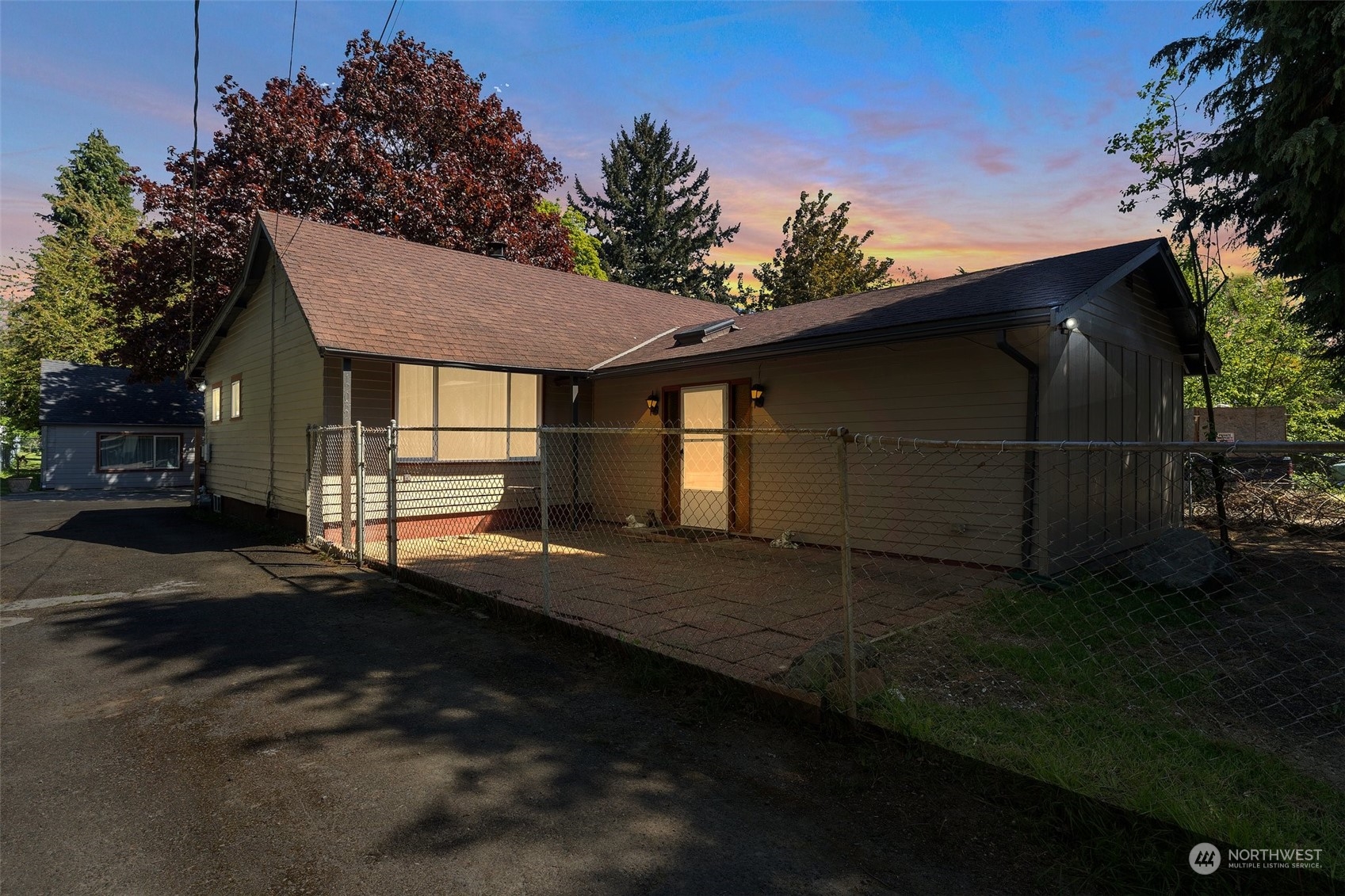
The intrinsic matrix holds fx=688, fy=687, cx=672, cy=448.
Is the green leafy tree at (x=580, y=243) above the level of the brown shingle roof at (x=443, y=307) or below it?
above

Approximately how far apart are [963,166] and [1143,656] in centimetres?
949

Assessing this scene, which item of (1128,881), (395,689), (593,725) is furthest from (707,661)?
(1128,881)

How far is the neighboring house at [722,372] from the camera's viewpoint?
7305 mm

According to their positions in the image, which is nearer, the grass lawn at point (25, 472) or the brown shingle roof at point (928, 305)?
the brown shingle roof at point (928, 305)

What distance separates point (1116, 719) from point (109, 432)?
31.0 meters

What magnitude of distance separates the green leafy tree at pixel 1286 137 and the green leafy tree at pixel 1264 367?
14866 millimetres

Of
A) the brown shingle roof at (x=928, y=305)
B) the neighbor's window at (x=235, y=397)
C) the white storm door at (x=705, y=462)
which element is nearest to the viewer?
the brown shingle roof at (x=928, y=305)

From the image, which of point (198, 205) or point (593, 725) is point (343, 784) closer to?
point (593, 725)

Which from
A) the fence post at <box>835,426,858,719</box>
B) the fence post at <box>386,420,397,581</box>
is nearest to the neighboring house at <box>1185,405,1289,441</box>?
the fence post at <box>835,426,858,719</box>

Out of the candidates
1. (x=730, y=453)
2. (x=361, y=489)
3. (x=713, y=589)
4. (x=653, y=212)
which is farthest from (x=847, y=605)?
(x=653, y=212)

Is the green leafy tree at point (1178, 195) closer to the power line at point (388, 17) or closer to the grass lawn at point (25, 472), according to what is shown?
the power line at point (388, 17)

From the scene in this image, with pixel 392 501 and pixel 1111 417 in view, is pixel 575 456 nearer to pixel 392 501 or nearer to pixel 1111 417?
pixel 392 501

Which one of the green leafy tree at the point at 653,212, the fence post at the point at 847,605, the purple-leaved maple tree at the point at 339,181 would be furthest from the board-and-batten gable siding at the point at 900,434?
the green leafy tree at the point at 653,212

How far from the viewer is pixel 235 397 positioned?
13.8 meters
